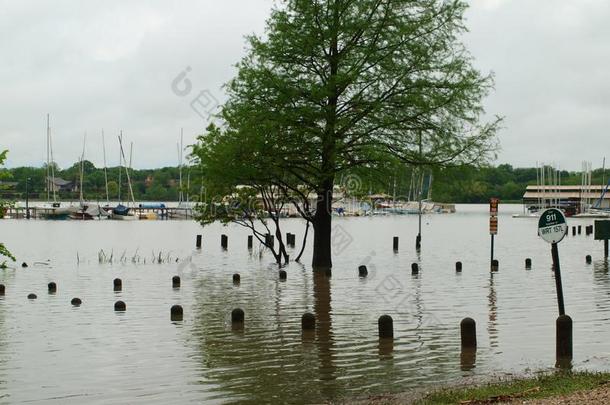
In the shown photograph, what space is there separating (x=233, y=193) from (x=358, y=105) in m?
12.0

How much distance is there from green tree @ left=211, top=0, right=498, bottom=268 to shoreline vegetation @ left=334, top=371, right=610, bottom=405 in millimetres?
19930

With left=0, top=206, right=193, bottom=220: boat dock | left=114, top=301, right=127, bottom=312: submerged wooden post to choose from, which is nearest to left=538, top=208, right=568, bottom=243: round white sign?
left=114, top=301, right=127, bottom=312: submerged wooden post

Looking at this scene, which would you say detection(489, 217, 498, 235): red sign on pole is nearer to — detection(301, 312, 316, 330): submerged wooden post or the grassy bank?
detection(301, 312, 316, 330): submerged wooden post

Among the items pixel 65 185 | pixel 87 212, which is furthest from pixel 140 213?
pixel 65 185

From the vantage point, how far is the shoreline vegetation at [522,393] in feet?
36.2

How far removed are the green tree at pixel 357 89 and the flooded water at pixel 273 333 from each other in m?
5.24

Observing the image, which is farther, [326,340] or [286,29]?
[286,29]

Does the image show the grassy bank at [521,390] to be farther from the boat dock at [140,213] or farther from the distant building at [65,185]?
the distant building at [65,185]

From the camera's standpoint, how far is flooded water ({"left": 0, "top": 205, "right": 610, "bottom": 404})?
45.3 feet

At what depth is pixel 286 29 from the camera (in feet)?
107

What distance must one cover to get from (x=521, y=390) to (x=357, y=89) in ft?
75.5

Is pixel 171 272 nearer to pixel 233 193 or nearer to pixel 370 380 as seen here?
pixel 233 193

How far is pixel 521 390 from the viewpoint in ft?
39.2

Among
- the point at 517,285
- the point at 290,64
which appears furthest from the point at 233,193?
the point at 517,285
